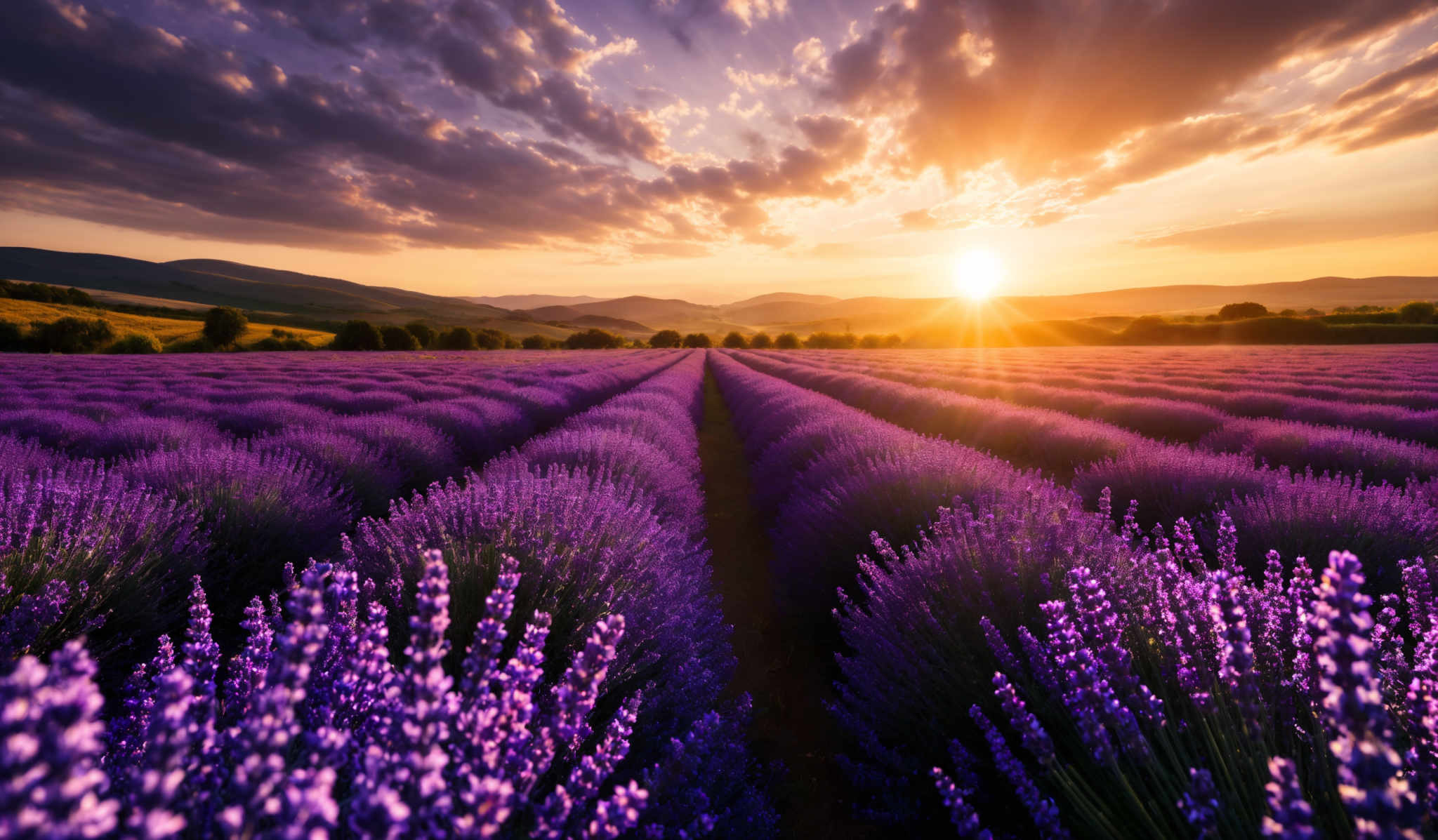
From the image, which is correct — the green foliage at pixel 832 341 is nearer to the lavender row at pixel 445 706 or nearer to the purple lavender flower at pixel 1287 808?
the lavender row at pixel 445 706

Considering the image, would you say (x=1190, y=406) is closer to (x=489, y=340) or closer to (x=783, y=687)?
(x=783, y=687)

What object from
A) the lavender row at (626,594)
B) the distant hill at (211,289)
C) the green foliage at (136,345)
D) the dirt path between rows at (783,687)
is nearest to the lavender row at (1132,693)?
the dirt path between rows at (783,687)

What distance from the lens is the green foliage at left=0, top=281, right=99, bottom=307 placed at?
39.9 metres

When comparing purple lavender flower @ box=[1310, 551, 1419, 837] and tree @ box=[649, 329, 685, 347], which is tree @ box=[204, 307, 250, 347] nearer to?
tree @ box=[649, 329, 685, 347]

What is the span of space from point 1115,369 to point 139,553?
18.6 m

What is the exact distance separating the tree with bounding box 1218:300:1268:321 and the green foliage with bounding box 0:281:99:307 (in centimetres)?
9419

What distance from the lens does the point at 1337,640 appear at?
65 centimetres

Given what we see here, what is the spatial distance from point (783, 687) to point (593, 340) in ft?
209

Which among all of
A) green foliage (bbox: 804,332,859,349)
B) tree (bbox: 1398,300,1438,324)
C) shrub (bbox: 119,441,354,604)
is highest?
tree (bbox: 1398,300,1438,324)

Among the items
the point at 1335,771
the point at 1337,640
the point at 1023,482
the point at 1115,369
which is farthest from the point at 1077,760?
the point at 1115,369

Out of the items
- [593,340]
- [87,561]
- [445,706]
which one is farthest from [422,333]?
[445,706]

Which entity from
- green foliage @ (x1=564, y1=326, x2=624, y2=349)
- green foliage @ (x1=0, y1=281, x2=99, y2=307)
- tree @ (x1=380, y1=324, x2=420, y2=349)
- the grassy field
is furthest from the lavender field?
green foliage @ (x1=564, y1=326, x2=624, y2=349)

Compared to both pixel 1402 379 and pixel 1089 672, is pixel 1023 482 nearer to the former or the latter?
pixel 1089 672

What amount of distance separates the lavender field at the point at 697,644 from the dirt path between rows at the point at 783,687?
2 centimetres
